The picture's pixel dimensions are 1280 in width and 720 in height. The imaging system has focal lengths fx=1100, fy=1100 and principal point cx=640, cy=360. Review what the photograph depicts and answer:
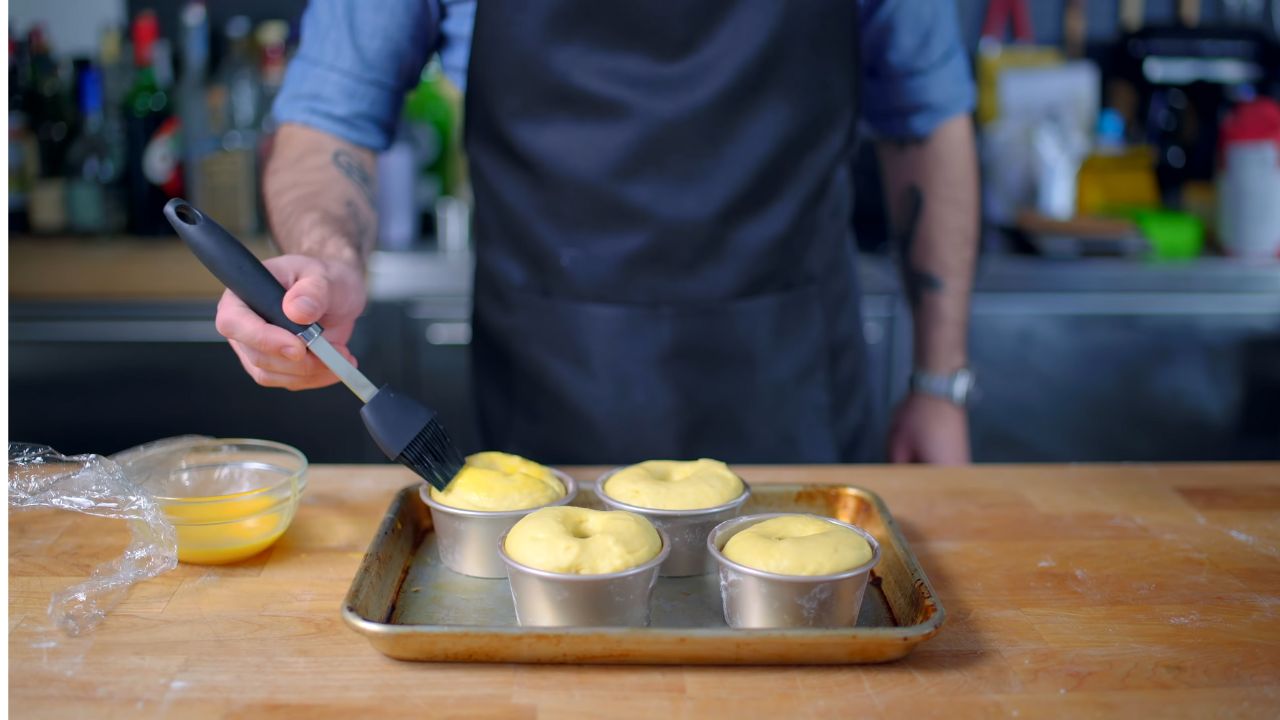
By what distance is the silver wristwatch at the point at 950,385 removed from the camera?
1577mm

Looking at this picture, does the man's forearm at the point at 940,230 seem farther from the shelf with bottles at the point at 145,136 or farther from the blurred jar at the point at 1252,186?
the shelf with bottles at the point at 145,136

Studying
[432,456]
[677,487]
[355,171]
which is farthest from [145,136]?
[677,487]

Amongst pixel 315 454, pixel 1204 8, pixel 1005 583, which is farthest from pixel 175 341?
pixel 1204 8

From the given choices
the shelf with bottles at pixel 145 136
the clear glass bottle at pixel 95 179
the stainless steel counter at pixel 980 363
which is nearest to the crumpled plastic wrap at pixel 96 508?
the stainless steel counter at pixel 980 363

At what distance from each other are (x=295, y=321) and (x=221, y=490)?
9.6 inches

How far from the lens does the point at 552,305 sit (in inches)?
55.2

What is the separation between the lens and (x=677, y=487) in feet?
3.29

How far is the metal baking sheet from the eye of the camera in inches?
30.1

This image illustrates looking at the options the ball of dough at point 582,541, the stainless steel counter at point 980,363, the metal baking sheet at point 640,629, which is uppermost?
the ball of dough at point 582,541

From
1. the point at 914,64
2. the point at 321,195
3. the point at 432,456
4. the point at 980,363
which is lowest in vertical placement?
the point at 980,363

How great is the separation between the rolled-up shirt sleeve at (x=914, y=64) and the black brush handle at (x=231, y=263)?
94cm

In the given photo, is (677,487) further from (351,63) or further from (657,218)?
(351,63)

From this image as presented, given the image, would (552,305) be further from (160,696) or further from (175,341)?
(175,341)

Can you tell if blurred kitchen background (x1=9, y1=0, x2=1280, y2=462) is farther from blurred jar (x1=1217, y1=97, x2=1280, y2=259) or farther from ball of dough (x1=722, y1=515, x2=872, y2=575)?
ball of dough (x1=722, y1=515, x2=872, y2=575)
